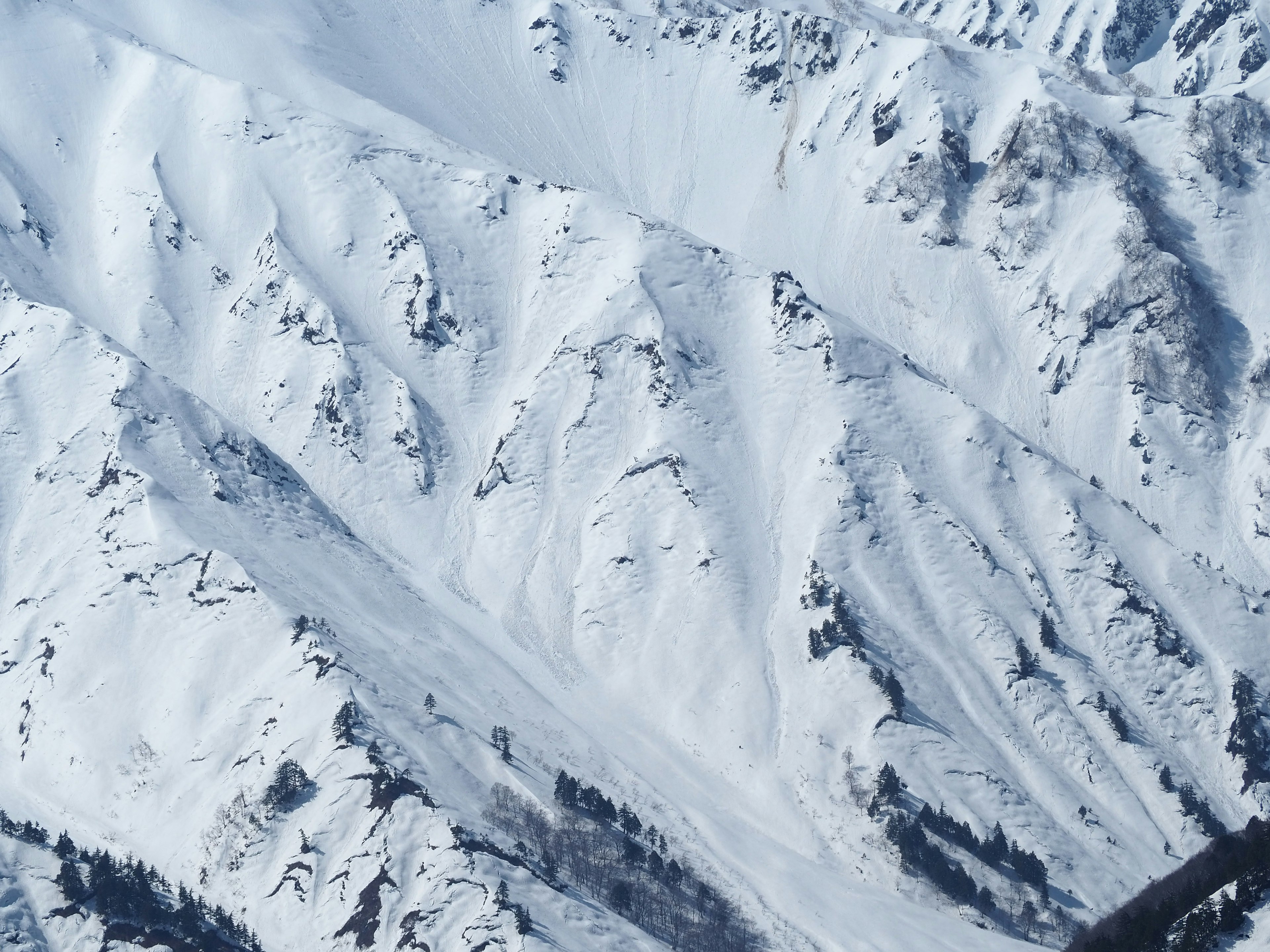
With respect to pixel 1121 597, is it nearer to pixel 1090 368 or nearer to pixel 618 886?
pixel 1090 368

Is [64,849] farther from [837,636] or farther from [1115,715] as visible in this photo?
[1115,715]

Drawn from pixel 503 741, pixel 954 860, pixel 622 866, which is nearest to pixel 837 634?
pixel 954 860

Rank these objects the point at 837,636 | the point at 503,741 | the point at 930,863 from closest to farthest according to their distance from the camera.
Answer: the point at 930,863
the point at 503,741
the point at 837,636

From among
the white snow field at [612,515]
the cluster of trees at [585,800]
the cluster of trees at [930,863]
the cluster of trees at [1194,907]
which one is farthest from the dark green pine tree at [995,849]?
the cluster of trees at [585,800]

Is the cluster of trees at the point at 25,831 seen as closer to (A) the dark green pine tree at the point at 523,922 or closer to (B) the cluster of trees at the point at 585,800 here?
(A) the dark green pine tree at the point at 523,922

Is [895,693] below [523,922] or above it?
above

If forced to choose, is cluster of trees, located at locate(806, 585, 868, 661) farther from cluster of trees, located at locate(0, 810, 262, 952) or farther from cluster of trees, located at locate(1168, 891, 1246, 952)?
cluster of trees, located at locate(0, 810, 262, 952)

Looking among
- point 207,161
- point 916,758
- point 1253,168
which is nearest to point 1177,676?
point 916,758

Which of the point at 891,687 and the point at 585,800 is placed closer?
the point at 585,800
